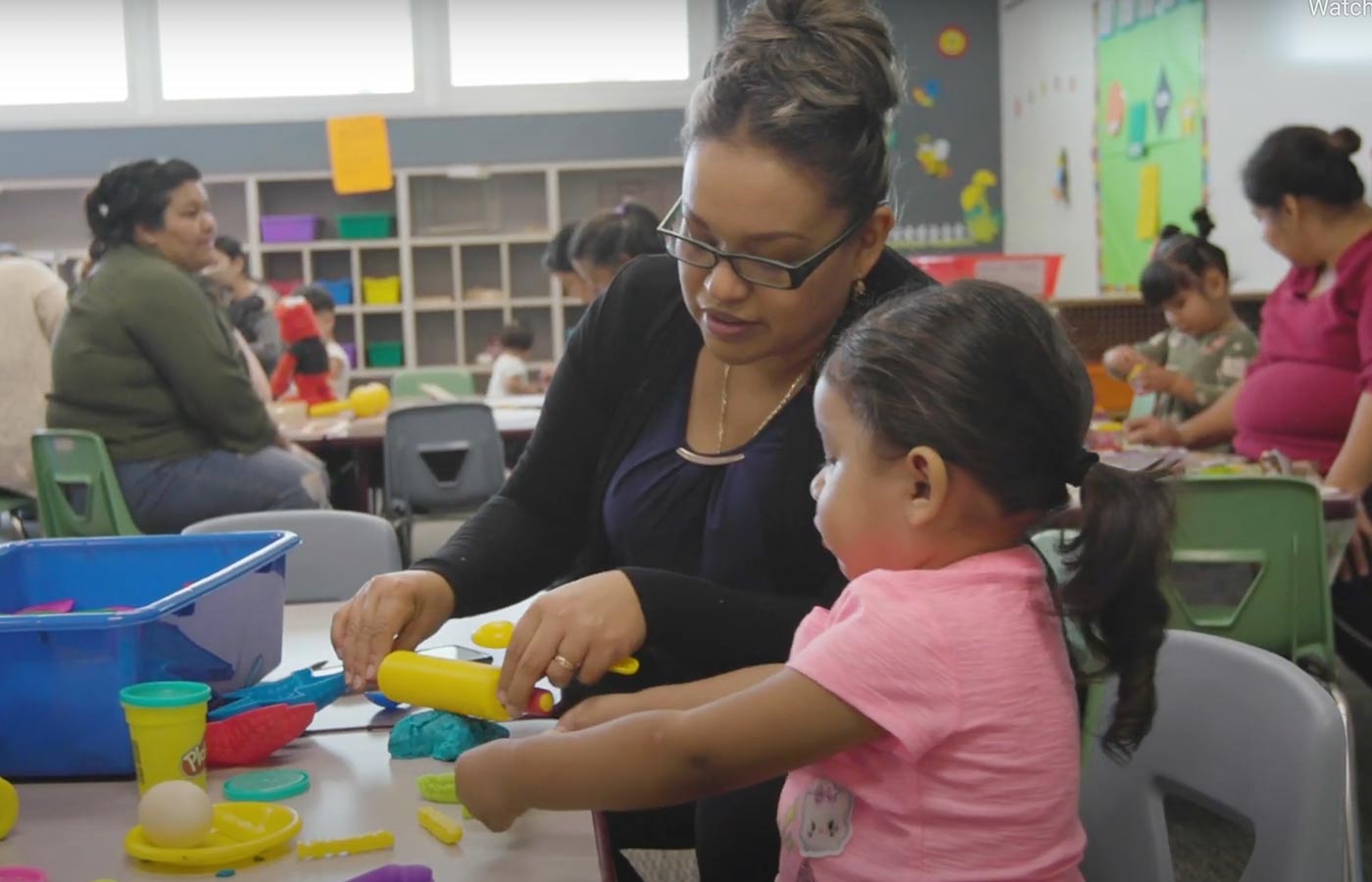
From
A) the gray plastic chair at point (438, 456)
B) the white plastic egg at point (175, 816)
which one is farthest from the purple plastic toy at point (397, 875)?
the gray plastic chair at point (438, 456)

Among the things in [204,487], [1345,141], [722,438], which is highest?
[1345,141]

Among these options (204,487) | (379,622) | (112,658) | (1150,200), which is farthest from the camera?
(1150,200)

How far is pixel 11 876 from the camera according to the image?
3.00 feet

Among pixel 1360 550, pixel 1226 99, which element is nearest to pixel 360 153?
pixel 1226 99

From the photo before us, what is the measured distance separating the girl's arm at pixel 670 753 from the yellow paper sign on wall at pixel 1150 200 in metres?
5.09

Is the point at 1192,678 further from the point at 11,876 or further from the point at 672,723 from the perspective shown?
the point at 11,876

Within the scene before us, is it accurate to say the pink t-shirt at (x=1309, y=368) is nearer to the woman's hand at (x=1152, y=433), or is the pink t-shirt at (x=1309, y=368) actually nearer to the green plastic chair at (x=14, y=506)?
the woman's hand at (x=1152, y=433)

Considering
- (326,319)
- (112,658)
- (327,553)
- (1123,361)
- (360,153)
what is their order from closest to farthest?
(112,658) < (327,553) < (1123,361) < (326,319) < (360,153)

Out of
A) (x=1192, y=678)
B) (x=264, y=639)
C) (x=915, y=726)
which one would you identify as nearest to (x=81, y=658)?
(x=264, y=639)

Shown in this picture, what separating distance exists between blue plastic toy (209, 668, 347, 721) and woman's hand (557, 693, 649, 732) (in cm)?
32

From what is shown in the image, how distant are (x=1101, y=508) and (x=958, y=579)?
0.12 meters

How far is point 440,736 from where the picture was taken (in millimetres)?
1166

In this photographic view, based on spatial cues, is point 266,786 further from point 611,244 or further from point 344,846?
point 611,244

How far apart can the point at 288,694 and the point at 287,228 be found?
288 inches
